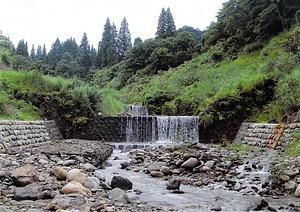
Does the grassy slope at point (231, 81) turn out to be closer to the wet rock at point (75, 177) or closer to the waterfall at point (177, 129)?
the waterfall at point (177, 129)

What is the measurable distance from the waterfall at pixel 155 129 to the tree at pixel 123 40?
100 feet

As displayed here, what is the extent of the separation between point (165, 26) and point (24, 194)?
3733cm

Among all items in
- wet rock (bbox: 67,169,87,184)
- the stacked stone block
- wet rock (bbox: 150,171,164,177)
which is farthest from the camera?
the stacked stone block

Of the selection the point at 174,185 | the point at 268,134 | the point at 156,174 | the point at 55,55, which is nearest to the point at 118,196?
the point at 174,185

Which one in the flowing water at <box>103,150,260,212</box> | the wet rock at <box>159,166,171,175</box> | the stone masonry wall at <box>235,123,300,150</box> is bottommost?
the flowing water at <box>103,150,260,212</box>

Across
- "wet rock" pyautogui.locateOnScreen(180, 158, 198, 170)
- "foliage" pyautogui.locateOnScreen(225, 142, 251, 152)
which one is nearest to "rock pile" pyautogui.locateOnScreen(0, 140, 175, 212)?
"wet rock" pyautogui.locateOnScreen(180, 158, 198, 170)

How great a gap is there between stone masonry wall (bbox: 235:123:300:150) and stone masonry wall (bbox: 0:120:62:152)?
6571 millimetres

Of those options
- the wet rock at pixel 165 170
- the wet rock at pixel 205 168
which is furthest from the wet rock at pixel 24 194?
the wet rock at pixel 205 168

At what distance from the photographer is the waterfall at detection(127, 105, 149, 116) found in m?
17.6

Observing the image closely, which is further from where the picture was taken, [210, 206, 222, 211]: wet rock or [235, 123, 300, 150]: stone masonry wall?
[235, 123, 300, 150]: stone masonry wall

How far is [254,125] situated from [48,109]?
765cm

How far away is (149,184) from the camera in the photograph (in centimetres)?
591

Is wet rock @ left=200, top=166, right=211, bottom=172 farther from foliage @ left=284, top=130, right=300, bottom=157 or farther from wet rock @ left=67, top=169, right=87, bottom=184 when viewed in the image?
wet rock @ left=67, top=169, right=87, bottom=184

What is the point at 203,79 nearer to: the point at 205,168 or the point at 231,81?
the point at 231,81
